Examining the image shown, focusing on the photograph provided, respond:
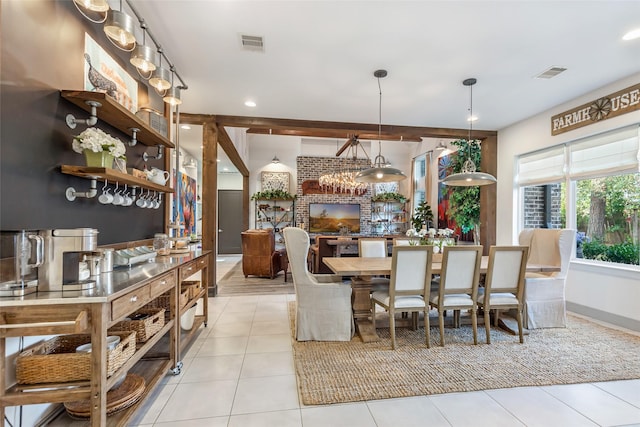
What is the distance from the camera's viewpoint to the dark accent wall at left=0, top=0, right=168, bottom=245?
1.40 metres

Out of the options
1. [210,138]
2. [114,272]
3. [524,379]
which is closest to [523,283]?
[524,379]

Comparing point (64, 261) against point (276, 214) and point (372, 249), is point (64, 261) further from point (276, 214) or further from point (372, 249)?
point (276, 214)

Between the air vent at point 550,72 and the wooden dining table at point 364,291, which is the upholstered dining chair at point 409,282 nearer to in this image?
the wooden dining table at point 364,291

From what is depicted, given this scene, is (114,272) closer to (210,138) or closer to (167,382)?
(167,382)

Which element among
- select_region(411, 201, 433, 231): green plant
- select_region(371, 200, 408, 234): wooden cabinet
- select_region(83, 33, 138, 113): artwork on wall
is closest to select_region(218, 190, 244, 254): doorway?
select_region(371, 200, 408, 234): wooden cabinet

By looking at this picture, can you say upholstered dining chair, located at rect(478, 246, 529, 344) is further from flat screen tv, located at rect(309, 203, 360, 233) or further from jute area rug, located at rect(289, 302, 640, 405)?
flat screen tv, located at rect(309, 203, 360, 233)

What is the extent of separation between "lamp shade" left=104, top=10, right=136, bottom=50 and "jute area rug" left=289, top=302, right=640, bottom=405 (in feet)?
8.68

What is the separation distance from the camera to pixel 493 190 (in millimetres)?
5473

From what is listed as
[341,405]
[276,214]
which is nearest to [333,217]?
[276,214]

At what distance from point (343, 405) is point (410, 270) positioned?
1334 millimetres

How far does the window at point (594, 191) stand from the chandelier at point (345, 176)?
3.64 meters

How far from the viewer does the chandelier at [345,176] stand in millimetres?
7168

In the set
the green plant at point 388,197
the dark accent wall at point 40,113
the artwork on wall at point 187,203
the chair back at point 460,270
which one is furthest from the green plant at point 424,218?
the dark accent wall at point 40,113

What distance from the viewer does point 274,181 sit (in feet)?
28.9
